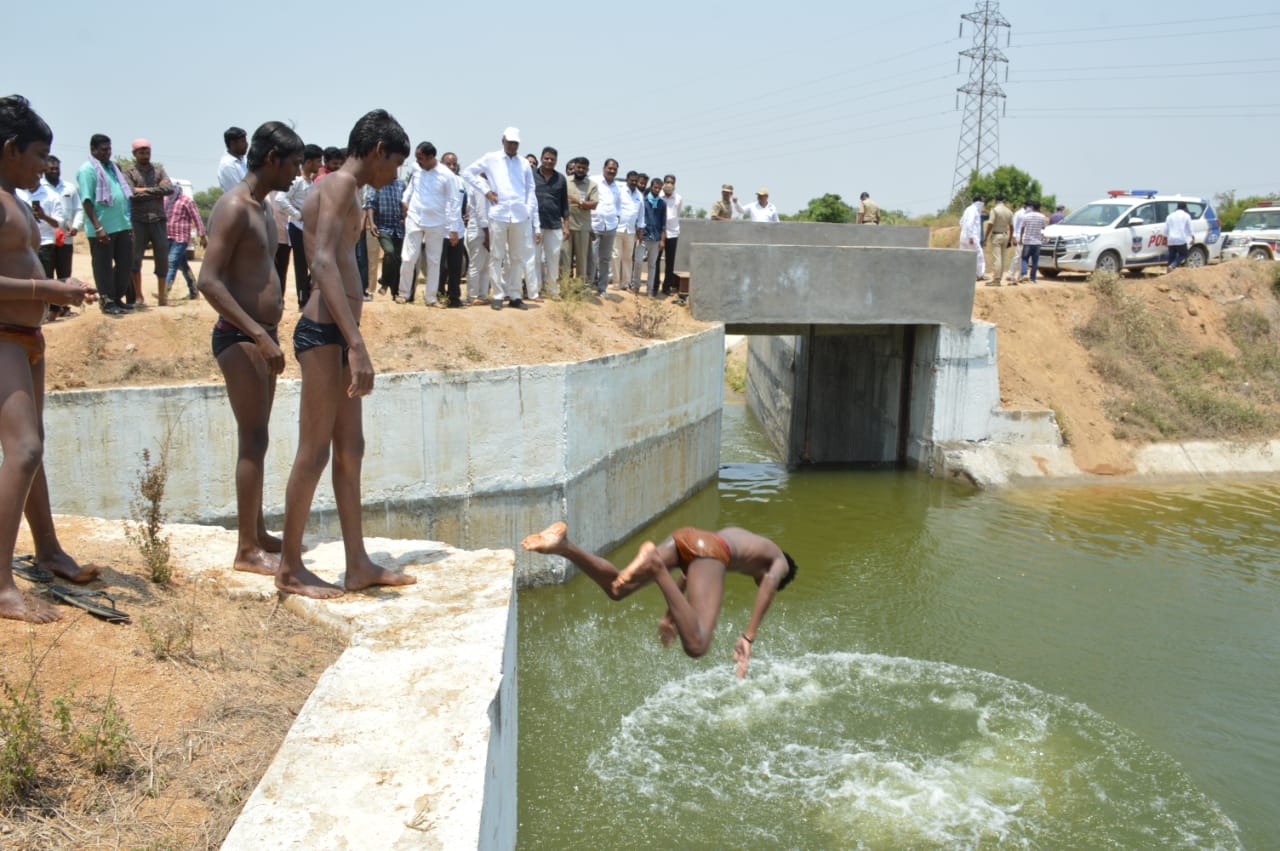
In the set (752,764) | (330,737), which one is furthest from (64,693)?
(752,764)

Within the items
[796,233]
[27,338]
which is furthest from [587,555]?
[796,233]

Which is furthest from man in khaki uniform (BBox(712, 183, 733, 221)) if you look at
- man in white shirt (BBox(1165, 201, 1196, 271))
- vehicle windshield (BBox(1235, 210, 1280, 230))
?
vehicle windshield (BBox(1235, 210, 1280, 230))

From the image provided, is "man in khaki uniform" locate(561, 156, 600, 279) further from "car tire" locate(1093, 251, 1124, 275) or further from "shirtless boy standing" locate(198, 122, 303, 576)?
"car tire" locate(1093, 251, 1124, 275)

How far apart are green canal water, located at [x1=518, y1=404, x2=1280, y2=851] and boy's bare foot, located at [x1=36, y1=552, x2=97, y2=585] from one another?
3.21m

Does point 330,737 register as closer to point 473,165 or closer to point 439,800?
point 439,800

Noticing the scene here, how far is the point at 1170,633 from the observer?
10195 millimetres

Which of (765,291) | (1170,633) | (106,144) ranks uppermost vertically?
(106,144)

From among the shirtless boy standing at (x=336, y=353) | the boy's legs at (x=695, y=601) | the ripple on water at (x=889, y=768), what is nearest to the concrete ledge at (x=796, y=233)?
the ripple on water at (x=889, y=768)

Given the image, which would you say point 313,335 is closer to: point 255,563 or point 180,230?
point 255,563

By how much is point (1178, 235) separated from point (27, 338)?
22.2 meters

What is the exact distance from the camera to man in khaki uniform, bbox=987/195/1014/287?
734 inches

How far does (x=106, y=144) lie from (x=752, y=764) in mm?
8682

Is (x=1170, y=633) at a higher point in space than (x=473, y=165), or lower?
lower

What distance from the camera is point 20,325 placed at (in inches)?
165
